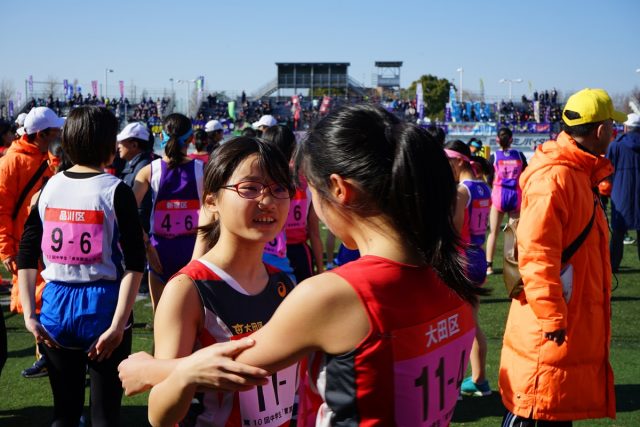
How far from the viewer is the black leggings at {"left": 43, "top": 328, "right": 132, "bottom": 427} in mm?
3451

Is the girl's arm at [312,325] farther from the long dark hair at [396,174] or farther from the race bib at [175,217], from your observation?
the race bib at [175,217]

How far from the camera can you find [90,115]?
348 centimetres

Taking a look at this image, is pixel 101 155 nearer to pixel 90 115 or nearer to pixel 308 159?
pixel 90 115

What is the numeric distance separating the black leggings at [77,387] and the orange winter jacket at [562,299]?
2043mm

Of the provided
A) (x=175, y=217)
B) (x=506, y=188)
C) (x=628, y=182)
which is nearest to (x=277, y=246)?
(x=175, y=217)

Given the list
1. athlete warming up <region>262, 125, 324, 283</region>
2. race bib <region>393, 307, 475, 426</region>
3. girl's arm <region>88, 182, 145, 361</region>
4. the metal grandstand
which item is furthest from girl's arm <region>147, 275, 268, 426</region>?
the metal grandstand

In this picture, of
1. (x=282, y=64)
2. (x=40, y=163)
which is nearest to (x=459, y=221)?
(x=40, y=163)

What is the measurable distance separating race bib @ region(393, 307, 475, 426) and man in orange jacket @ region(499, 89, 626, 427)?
1.71 metres

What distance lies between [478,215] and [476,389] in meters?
2.34

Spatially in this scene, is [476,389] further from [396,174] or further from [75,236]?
[396,174]

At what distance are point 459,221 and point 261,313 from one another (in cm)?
336

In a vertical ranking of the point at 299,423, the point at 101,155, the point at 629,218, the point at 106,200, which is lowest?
the point at 629,218

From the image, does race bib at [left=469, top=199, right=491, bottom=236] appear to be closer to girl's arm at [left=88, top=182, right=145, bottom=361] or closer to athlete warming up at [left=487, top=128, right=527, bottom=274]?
athlete warming up at [left=487, top=128, right=527, bottom=274]

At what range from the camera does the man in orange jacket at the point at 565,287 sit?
3344mm
